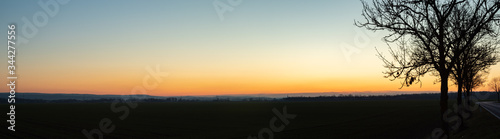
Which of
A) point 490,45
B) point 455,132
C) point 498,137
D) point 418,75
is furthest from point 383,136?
point 418,75

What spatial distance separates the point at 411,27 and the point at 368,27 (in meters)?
1.86

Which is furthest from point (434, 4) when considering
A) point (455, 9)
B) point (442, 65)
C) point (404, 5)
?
point (455, 9)

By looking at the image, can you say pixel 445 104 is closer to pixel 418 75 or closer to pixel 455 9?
pixel 418 75

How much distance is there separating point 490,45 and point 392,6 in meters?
13.8

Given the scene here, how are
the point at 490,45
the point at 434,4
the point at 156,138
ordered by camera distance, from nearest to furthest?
the point at 434,4 → the point at 490,45 → the point at 156,138

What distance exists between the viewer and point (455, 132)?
86.3ft

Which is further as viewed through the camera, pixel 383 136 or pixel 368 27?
pixel 383 136

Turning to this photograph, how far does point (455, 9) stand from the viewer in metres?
19.4

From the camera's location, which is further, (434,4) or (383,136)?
(383,136)

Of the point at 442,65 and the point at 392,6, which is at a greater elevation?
the point at 392,6

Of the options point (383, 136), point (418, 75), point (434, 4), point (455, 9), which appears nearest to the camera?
point (434, 4)

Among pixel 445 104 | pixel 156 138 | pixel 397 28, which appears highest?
pixel 397 28

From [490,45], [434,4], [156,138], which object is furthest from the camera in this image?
[156,138]

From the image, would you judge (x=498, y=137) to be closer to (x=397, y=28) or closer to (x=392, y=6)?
(x=397, y=28)
